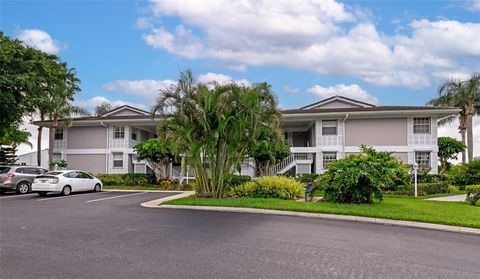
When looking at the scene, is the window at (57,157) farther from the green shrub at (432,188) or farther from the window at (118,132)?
the green shrub at (432,188)

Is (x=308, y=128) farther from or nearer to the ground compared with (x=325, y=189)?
farther from the ground

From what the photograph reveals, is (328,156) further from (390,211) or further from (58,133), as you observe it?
(58,133)

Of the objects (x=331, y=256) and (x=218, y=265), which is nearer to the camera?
(x=218, y=265)

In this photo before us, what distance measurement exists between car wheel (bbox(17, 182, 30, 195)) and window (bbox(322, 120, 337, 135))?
1999cm

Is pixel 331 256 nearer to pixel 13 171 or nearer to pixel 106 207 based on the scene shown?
pixel 106 207

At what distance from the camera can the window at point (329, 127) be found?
2870 centimetres

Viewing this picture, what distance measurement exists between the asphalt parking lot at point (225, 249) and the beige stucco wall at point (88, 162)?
21.6 meters

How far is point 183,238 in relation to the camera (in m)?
8.22

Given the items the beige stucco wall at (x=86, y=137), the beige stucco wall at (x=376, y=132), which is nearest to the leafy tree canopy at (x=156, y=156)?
the beige stucco wall at (x=86, y=137)

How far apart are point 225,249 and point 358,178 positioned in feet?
25.9

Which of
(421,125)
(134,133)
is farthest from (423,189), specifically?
(134,133)

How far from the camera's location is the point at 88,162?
108ft

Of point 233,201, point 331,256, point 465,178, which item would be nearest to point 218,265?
point 331,256

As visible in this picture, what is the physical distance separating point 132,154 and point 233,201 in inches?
785
